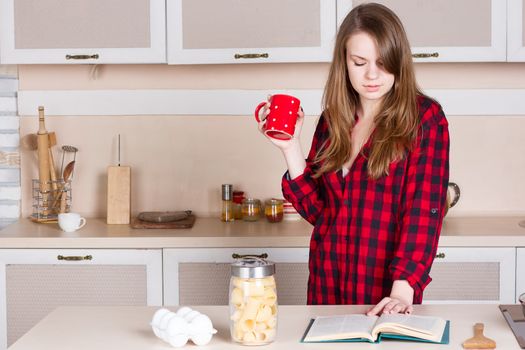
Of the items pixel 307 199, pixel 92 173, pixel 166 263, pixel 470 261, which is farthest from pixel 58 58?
pixel 470 261

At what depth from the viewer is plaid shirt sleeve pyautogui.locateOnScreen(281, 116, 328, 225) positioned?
2.46 meters

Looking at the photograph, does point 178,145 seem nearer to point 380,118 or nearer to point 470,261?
point 470,261

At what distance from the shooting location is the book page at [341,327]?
1865 mm

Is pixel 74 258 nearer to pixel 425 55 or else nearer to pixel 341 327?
pixel 425 55

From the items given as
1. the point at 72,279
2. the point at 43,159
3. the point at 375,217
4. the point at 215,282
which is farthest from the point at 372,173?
the point at 43,159

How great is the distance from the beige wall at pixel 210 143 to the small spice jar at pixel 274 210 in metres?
0.21

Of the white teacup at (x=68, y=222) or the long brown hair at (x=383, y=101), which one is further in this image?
the white teacup at (x=68, y=222)

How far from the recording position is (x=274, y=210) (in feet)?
12.1

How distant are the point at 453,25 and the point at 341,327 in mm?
1914

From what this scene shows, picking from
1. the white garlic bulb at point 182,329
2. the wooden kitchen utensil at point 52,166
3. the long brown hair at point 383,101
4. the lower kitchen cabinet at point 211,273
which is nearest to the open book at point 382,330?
the white garlic bulb at point 182,329

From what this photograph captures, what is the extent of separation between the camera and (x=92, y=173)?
395cm

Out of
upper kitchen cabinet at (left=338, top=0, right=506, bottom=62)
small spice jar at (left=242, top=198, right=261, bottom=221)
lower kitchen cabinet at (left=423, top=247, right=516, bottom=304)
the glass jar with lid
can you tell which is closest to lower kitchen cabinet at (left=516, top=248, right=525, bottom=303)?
lower kitchen cabinet at (left=423, top=247, right=516, bottom=304)

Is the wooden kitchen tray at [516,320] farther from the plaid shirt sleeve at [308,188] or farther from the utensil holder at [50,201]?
the utensil holder at [50,201]

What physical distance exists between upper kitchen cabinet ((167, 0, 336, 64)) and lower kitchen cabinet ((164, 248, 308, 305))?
79 centimetres
